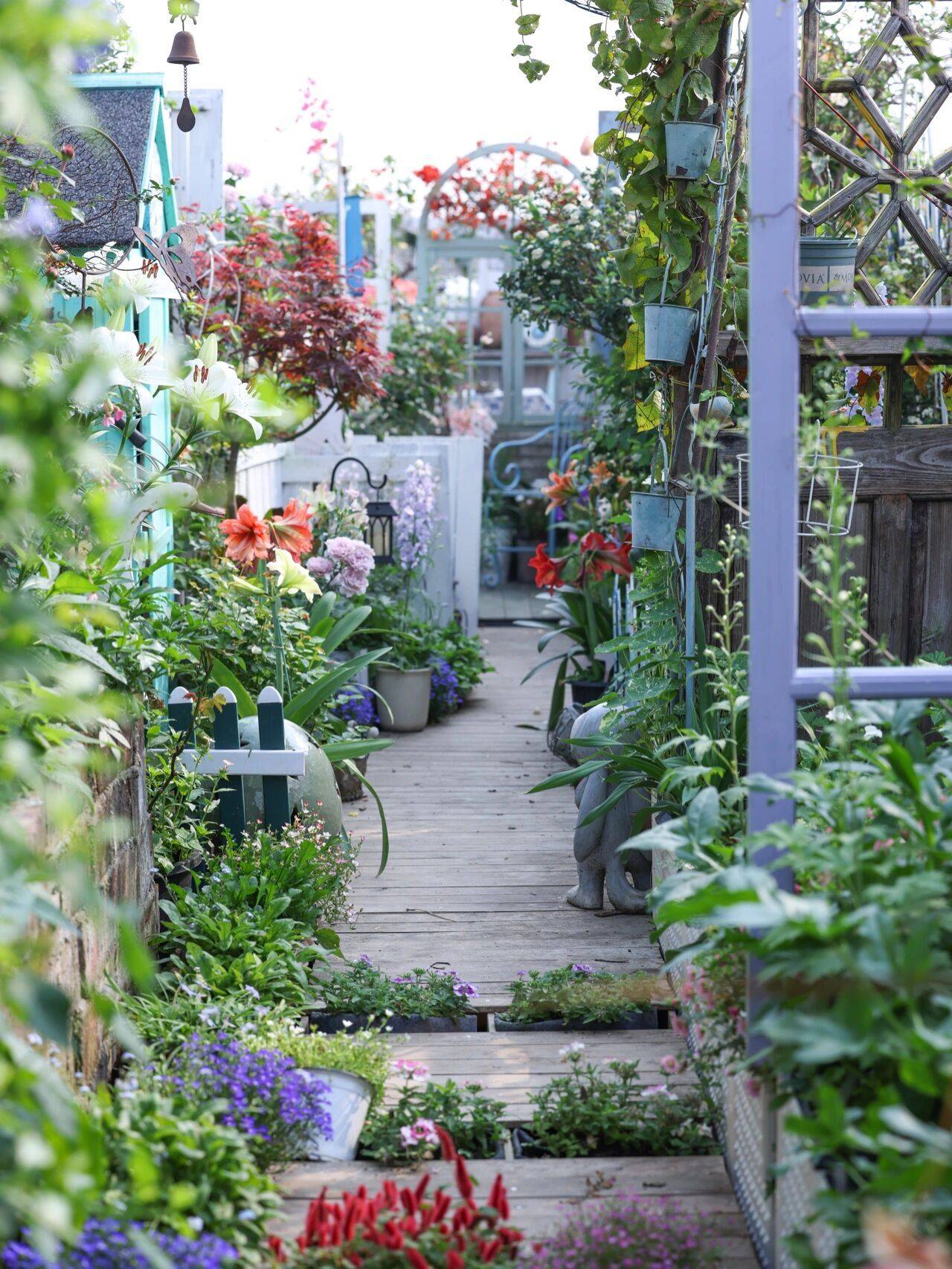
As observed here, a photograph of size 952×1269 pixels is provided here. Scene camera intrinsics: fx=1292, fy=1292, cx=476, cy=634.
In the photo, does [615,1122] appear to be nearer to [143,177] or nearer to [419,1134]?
[419,1134]

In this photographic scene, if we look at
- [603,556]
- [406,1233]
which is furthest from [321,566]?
[406,1233]

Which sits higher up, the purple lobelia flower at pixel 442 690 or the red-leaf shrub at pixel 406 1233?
the red-leaf shrub at pixel 406 1233

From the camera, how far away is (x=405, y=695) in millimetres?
5508

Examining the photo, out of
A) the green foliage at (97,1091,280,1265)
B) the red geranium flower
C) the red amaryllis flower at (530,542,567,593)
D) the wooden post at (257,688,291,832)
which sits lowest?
the green foliage at (97,1091,280,1265)

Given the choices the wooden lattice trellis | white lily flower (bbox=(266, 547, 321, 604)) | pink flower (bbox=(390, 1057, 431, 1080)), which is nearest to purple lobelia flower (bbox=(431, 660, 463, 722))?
white lily flower (bbox=(266, 547, 321, 604))

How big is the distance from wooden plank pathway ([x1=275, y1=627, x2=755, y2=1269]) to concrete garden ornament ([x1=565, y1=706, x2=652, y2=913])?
47 millimetres

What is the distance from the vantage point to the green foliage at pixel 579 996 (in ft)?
8.47

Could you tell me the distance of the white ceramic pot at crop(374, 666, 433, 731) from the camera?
5492mm

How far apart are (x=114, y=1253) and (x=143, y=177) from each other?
293cm

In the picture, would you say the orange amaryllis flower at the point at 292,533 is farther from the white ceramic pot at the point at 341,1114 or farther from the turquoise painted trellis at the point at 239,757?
the white ceramic pot at the point at 341,1114

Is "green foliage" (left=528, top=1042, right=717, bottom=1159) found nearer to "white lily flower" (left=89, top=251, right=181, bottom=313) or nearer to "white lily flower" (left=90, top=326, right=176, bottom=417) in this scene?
"white lily flower" (left=90, top=326, right=176, bottom=417)

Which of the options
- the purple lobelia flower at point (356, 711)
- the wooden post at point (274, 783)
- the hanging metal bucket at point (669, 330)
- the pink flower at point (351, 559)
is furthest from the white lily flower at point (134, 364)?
the purple lobelia flower at point (356, 711)

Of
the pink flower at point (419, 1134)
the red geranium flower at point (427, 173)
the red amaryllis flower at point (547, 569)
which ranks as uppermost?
the red geranium flower at point (427, 173)

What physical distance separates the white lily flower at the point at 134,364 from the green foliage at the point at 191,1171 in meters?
1.43
